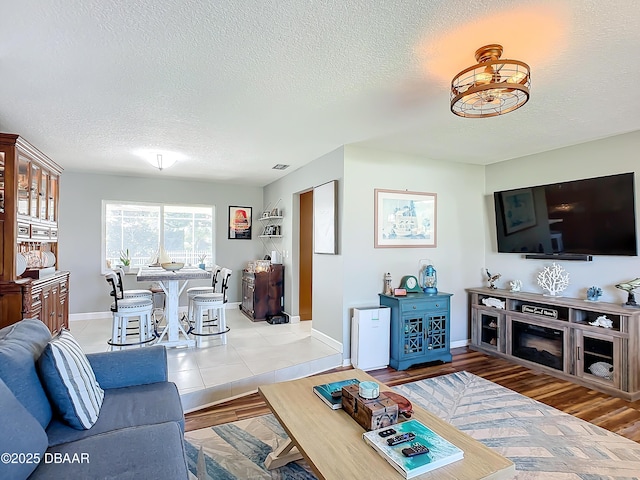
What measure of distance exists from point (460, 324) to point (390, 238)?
1.67 meters

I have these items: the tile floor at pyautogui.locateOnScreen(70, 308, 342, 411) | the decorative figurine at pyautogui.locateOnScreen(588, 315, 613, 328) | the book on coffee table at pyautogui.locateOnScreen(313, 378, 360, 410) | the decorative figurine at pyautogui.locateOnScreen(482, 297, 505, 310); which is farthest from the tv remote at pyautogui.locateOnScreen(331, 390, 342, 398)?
the decorative figurine at pyautogui.locateOnScreen(482, 297, 505, 310)

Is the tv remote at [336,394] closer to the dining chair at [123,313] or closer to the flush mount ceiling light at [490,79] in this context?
the flush mount ceiling light at [490,79]

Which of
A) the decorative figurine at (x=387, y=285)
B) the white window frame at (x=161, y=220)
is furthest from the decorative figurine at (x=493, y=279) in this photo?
the white window frame at (x=161, y=220)

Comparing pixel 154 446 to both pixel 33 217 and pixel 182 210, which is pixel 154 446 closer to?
pixel 33 217

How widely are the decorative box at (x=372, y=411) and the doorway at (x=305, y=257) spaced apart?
3.92 metres

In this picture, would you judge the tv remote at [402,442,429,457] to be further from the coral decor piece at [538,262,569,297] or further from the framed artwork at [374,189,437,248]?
the coral decor piece at [538,262,569,297]

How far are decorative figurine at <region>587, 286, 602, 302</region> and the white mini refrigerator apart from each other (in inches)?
81.3

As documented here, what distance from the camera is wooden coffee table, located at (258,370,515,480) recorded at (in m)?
1.42

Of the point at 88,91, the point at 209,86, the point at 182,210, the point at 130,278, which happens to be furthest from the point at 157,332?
the point at 209,86

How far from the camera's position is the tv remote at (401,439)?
1.59m

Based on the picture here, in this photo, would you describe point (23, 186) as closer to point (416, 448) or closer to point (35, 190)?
point (35, 190)

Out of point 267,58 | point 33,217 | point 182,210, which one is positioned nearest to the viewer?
point 267,58

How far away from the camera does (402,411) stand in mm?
1860

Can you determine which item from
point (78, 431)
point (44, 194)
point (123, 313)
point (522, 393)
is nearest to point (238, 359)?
point (123, 313)
